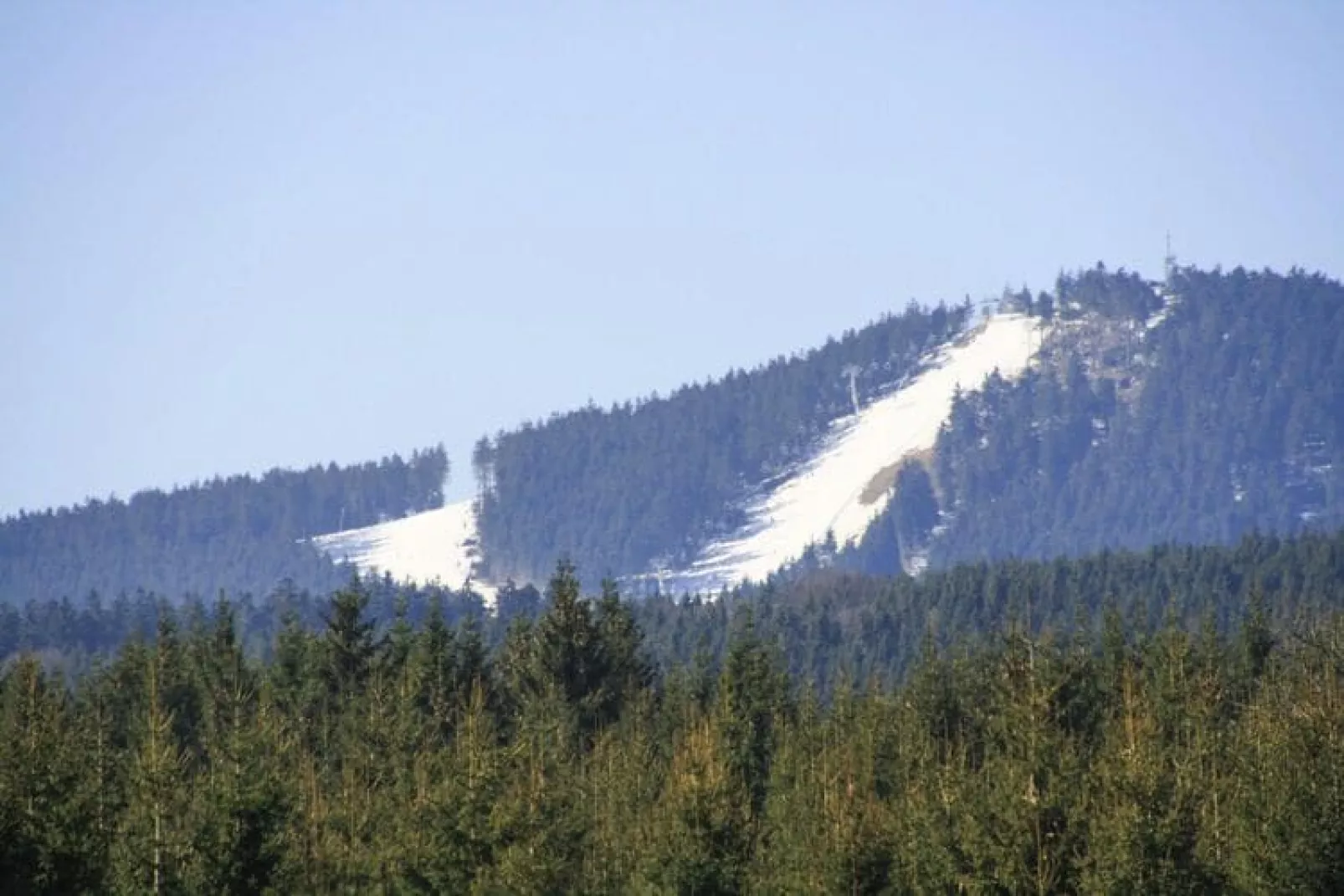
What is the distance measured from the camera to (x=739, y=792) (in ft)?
208

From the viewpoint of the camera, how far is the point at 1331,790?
56656 millimetres

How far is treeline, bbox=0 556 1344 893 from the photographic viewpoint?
173 feet

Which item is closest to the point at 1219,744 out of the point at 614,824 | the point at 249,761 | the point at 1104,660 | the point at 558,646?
the point at 614,824

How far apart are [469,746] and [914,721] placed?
19.8 metres

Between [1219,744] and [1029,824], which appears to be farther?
[1219,744]

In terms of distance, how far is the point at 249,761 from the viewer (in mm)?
54250

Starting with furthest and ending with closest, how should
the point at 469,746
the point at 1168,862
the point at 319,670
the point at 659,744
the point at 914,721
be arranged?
the point at 319,670, the point at 659,744, the point at 914,721, the point at 469,746, the point at 1168,862

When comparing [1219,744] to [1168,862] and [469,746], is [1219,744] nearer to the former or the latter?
[1168,862]

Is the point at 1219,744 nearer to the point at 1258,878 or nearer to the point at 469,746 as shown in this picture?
the point at 1258,878

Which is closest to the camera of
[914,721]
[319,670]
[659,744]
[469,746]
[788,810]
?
[469,746]

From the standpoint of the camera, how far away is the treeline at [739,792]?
52.6 metres

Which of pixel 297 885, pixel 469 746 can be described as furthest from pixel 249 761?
pixel 469 746

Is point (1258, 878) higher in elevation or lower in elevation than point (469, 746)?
lower

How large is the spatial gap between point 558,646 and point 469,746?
115 feet
